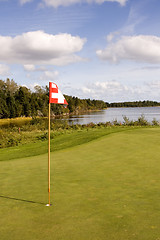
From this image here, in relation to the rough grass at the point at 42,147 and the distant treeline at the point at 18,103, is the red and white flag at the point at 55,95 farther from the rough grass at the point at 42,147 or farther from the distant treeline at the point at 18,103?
the distant treeline at the point at 18,103

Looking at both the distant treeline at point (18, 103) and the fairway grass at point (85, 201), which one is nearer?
the fairway grass at point (85, 201)

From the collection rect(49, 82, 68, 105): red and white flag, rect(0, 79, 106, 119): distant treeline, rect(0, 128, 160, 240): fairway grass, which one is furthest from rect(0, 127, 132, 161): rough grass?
rect(0, 79, 106, 119): distant treeline

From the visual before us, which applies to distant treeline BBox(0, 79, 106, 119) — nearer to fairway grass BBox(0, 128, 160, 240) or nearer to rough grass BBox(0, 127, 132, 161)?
rough grass BBox(0, 127, 132, 161)

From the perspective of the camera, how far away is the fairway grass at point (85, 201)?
13.6 ft

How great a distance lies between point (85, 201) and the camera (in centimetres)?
563

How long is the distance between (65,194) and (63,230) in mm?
2045

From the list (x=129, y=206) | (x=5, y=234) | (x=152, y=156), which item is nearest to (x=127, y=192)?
(x=129, y=206)

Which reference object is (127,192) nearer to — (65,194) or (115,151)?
(65,194)

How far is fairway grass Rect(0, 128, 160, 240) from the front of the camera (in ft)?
13.6

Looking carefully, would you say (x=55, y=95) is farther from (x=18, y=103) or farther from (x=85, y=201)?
(x=18, y=103)

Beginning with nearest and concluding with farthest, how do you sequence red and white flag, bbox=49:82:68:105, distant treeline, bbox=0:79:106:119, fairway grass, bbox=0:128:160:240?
fairway grass, bbox=0:128:160:240, red and white flag, bbox=49:82:68:105, distant treeline, bbox=0:79:106:119

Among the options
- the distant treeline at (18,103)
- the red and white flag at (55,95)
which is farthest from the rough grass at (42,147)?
the distant treeline at (18,103)

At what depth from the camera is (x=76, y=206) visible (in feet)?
17.5

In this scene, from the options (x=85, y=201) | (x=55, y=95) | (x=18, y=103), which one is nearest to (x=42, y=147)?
(x=55, y=95)
